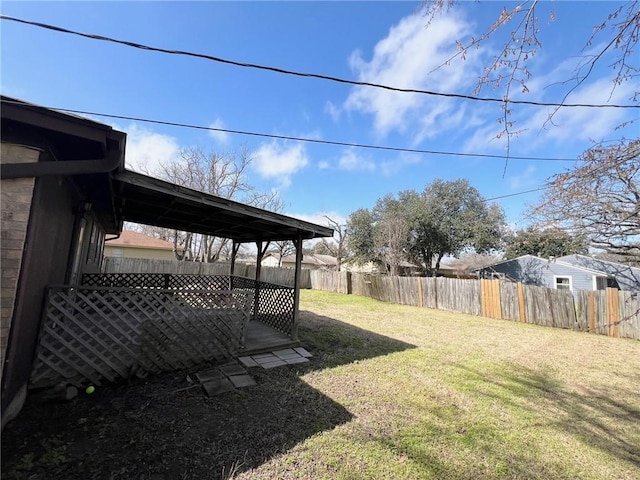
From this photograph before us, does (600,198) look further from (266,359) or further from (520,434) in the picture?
(266,359)

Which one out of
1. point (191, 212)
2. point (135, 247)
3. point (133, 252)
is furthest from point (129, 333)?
point (133, 252)

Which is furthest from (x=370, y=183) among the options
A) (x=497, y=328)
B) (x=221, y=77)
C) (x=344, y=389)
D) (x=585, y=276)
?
(x=344, y=389)

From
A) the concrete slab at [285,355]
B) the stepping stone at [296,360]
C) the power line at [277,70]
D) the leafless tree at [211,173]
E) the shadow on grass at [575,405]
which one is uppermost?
the leafless tree at [211,173]

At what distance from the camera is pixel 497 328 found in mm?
9164

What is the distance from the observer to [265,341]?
18.7 feet

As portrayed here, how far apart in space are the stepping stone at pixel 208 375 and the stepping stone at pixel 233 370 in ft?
0.32

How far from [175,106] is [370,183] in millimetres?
21485

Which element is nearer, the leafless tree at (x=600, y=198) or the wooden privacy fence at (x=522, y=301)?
the leafless tree at (x=600, y=198)

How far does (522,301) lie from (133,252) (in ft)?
71.3

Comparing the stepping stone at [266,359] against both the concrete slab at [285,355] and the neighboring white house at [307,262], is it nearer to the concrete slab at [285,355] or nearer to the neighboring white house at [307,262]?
the concrete slab at [285,355]

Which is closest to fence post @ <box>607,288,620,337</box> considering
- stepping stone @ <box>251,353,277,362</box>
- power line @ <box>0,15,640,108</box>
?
power line @ <box>0,15,640,108</box>

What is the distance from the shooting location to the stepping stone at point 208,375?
3962 millimetres

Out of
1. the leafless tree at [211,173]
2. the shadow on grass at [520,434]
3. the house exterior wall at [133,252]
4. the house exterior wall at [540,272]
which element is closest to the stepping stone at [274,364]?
the shadow on grass at [520,434]

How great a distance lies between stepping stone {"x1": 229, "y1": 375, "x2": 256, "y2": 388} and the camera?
3.91 metres
